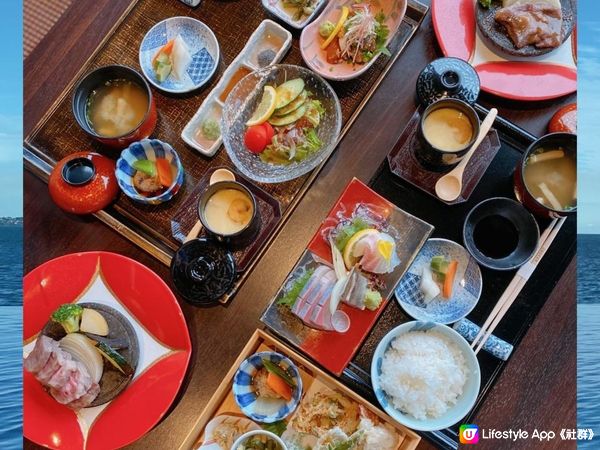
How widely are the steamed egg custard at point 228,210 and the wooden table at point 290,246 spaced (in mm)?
175

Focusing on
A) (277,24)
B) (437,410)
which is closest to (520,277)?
(437,410)

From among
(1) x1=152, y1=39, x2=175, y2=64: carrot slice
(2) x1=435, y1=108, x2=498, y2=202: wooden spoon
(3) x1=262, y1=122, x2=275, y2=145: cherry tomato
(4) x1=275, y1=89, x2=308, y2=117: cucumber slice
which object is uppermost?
(2) x1=435, y1=108, x2=498, y2=202: wooden spoon

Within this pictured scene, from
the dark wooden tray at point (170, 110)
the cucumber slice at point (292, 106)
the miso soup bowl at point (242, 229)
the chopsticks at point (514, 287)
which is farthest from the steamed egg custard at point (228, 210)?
the chopsticks at point (514, 287)

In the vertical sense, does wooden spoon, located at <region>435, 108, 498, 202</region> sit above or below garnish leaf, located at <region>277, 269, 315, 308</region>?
above

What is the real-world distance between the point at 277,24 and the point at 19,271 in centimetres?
143

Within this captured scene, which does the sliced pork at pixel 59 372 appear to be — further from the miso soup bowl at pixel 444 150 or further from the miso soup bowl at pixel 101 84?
the miso soup bowl at pixel 444 150

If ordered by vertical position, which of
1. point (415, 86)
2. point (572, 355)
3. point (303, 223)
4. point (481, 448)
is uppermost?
point (415, 86)

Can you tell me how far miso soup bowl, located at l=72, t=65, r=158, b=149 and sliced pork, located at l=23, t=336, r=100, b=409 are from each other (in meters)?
0.81

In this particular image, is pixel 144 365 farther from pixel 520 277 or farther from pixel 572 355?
pixel 572 355

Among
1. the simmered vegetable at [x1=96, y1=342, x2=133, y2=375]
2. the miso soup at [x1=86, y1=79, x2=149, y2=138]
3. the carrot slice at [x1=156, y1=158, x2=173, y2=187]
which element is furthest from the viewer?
the miso soup at [x1=86, y1=79, x2=149, y2=138]

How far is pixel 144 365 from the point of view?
2.25m

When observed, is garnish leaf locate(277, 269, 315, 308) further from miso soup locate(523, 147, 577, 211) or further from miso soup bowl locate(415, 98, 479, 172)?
miso soup locate(523, 147, 577, 211)

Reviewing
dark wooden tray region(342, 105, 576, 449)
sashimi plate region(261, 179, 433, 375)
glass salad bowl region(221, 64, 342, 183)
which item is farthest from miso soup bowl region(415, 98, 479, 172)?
glass salad bowl region(221, 64, 342, 183)

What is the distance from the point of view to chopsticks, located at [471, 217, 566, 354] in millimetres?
2209
